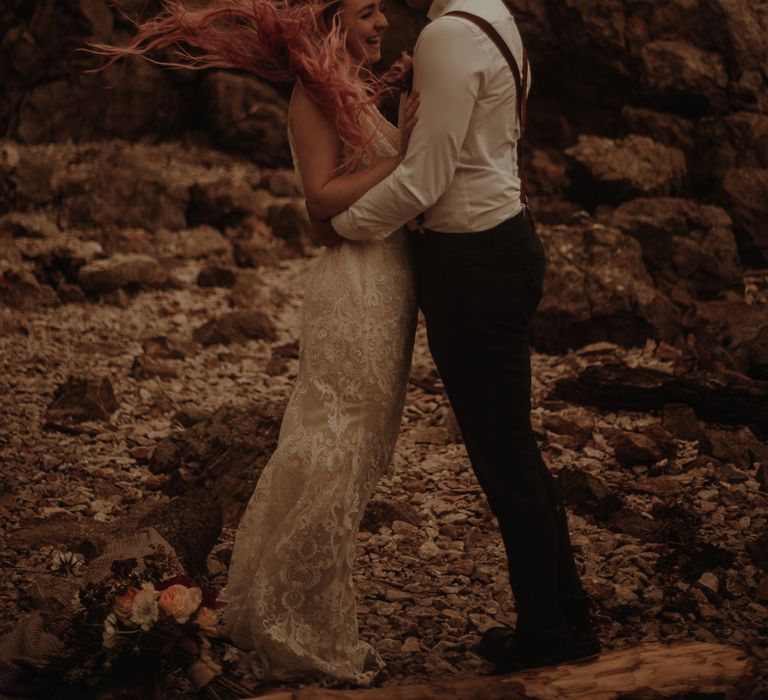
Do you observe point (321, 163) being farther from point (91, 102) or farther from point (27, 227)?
point (91, 102)

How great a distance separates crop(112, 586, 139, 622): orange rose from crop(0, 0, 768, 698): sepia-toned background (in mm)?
380

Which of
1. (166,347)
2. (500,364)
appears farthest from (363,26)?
(166,347)

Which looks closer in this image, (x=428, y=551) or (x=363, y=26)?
(x=363, y=26)

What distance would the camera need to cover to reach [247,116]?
1110cm

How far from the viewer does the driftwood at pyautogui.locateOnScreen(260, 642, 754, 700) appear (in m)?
2.98

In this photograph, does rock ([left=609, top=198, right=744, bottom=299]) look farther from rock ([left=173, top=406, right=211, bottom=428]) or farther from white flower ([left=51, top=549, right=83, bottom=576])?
white flower ([left=51, top=549, right=83, bottom=576])

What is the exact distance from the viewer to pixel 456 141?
9.18ft

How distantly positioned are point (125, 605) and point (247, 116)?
8654 mm

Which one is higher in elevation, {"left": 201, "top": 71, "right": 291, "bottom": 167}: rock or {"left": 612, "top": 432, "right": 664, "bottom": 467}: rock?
{"left": 201, "top": 71, "right": 291, "bottom": 167}: rock

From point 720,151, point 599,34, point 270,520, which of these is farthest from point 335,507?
point 599,34

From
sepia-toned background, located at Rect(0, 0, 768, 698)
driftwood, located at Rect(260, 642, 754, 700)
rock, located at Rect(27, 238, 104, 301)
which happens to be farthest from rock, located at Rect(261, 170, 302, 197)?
driftwood, located at Rect(260, 642, 754, 700)

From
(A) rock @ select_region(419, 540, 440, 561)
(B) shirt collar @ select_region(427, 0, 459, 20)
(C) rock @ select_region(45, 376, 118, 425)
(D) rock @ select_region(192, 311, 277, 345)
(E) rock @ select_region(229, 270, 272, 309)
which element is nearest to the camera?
(B) shirt collar @ select_region(427, 0, 459, 20)

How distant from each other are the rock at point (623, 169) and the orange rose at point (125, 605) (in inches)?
240

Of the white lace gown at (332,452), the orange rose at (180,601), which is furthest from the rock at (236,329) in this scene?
the orange rose at (180,601)
